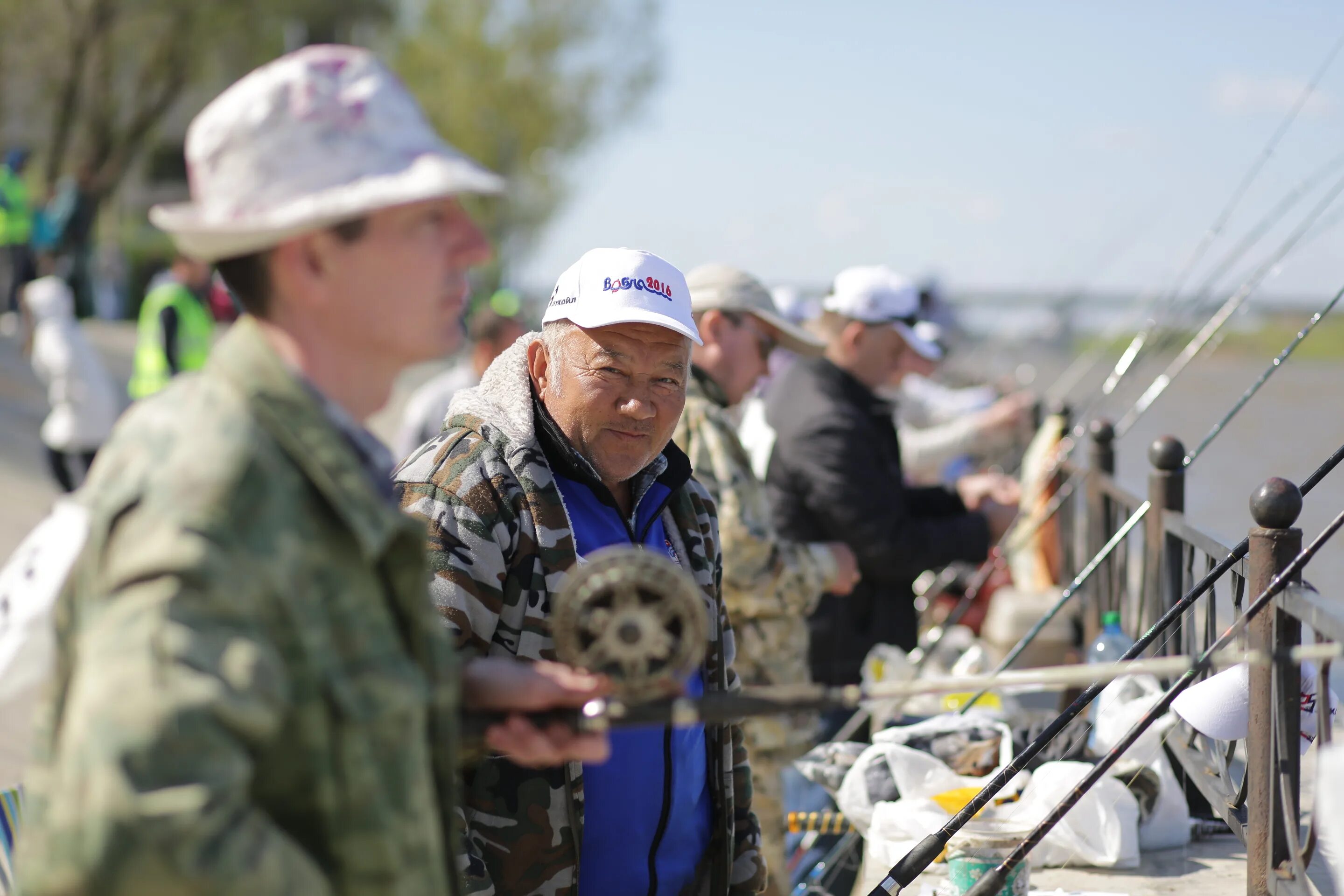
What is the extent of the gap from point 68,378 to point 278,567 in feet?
29.3

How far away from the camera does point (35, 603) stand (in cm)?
151

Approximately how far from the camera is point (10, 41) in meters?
22.8

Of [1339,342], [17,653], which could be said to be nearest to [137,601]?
[17,653]

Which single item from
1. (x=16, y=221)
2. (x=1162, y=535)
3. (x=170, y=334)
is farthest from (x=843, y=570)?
(x=16, y=221)

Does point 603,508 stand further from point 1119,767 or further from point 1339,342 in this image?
point 1339,342

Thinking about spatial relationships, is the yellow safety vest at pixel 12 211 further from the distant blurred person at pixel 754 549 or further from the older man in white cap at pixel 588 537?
the older man in white cap at pixel 588 537

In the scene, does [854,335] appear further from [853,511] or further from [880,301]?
[853,511]

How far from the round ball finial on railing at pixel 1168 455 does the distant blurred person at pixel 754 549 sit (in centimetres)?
101

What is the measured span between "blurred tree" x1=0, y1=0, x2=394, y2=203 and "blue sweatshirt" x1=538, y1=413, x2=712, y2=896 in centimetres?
2194

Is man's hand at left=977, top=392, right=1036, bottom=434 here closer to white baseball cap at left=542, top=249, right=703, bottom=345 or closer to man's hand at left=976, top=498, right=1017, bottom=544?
man's hand at left=976, top=498, right=1017, bottom=544

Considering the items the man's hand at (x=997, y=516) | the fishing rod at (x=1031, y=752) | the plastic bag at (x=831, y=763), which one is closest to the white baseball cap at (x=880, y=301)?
the man's hand at (x=997, y=516)

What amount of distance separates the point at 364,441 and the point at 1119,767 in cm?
277

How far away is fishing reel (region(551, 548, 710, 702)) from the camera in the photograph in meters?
1.73

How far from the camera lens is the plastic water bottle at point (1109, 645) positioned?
4.23 m
